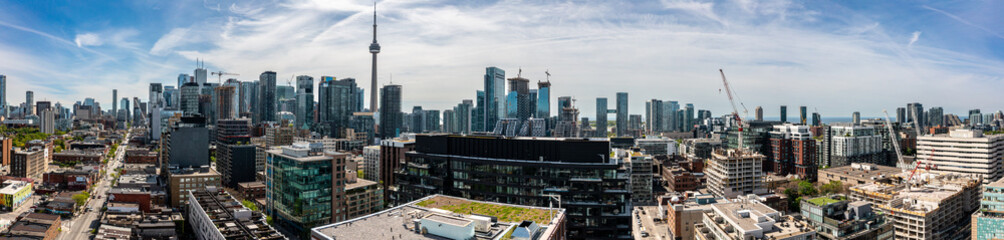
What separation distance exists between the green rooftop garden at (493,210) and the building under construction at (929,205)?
4522 centimetres

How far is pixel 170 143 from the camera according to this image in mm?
123312

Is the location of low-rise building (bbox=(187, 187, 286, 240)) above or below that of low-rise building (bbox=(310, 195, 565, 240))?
Result: below

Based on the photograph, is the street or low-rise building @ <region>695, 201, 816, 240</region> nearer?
low-rise building @ <region>695, 201, 816, 240</region>

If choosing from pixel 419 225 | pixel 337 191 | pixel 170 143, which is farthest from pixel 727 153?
pixel 170 143

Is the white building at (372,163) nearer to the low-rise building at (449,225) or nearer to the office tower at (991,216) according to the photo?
the low-rise building at (449,225)

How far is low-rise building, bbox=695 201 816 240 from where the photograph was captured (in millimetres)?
48656

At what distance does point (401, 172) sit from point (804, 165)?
110 metres

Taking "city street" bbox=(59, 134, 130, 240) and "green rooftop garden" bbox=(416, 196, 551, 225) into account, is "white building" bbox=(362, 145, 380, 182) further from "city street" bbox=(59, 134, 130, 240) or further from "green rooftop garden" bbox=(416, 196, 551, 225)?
"green rooftop garden" bbox=(416, 196, 551, 225)

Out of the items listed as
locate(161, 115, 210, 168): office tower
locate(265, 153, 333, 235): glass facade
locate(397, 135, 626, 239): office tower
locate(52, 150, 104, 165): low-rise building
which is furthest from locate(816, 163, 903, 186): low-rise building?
locate(52, 150, 104, 165): low-rise building

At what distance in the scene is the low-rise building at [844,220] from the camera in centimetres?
5494

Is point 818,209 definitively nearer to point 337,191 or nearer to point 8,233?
point 337,191

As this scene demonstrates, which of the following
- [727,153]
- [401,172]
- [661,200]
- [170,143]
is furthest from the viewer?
[170,143]

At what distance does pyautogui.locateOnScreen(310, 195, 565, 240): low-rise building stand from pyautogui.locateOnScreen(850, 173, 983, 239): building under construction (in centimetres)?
4593

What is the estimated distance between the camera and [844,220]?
56.0 m
